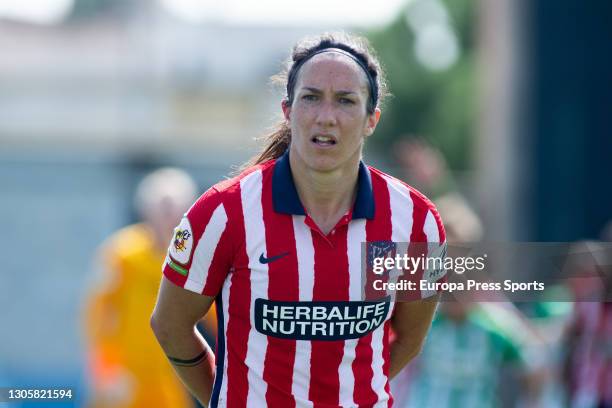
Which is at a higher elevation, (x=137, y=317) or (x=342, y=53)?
(x=342, y=53)

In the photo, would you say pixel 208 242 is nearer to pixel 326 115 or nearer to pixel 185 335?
pixel 185 335

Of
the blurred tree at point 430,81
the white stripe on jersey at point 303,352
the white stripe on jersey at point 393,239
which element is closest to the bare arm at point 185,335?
the white stripe on jersey at point 303,352

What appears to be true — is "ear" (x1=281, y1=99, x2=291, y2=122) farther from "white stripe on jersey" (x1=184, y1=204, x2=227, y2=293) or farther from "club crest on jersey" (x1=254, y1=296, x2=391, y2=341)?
"club crest on jersey" (x1=254, y1=296, x2=391, y2=341)

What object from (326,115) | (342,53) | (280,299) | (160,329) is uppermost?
(342,53)

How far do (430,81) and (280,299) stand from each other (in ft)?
163

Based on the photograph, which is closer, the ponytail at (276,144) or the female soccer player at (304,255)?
the female soccer player at (304,255)

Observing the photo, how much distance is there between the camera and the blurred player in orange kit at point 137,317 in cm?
735

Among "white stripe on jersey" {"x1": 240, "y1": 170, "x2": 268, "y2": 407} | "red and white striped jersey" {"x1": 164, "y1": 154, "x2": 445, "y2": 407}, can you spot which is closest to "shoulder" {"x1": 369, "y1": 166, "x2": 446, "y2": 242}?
"red and white striped jersey" {"x1": 164, "y1": 154, "x2": 445, "y2": 407}

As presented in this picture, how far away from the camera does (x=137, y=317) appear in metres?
7.41

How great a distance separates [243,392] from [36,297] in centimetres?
1067

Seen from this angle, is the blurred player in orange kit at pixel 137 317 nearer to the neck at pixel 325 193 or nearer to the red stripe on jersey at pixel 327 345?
the neck at pixel 325 193

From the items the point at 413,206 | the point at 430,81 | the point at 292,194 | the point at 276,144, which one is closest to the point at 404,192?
the point at 413,206

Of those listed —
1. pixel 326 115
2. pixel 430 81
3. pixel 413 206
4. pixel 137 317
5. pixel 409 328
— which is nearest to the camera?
pixel 326 115

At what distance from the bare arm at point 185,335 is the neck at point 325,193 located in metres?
0.43
